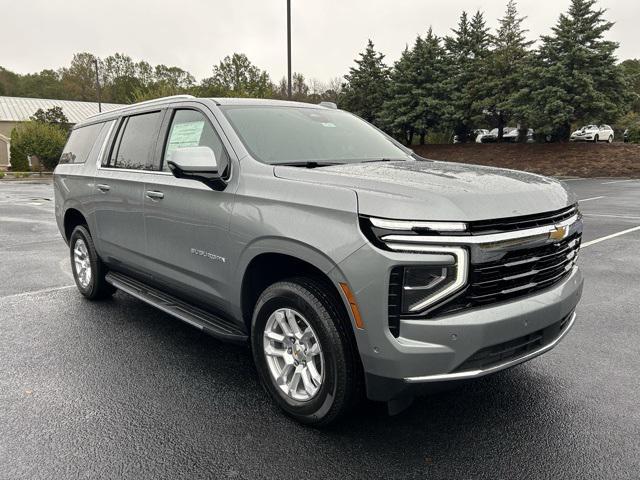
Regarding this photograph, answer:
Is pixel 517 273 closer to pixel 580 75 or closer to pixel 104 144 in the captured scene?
pixel 104 144

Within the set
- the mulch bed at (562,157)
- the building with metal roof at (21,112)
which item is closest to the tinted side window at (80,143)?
the mulch bed at (562,157)

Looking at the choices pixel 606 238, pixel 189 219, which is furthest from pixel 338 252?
pixel 606 238

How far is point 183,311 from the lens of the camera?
3.77m

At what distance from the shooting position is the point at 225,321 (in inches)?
140

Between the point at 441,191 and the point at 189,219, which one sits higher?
the point at 441,191

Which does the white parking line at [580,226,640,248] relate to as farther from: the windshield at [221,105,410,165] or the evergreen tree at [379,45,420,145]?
the evergreen tree at [379,45,420,145]

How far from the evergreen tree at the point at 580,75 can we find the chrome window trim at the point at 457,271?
28620mm

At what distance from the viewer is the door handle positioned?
391 cm

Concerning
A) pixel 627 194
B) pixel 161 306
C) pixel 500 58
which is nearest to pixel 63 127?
pixel 500 58

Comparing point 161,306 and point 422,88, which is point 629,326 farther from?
point 422,88

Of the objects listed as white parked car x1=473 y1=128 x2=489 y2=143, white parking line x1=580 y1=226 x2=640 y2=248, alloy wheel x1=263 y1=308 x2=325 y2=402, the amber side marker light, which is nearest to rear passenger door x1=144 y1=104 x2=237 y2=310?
alloy wheel x1=263 y1=308 x2=325 y2=402

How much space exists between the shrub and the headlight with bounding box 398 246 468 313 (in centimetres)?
4392

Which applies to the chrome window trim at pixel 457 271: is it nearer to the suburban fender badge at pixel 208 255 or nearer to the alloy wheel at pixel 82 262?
the suburban fender badge at pixel 208 255

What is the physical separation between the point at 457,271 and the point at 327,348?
0.80m
